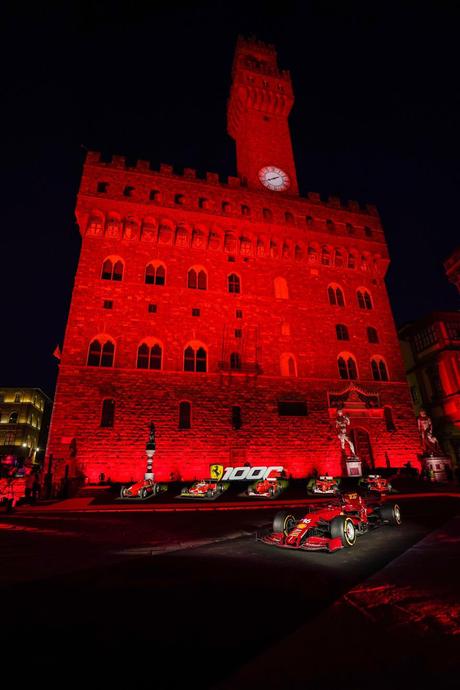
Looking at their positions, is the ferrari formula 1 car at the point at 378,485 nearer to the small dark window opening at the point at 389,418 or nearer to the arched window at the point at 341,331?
the small dark window opening at the point at 389,418

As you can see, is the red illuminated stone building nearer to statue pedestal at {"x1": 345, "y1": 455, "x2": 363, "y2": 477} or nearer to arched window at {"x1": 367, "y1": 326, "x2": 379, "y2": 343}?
arched window at {"x1": 367, "y1": 326, "x2": 379, "y2": 343}

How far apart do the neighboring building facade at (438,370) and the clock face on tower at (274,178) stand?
16.5m

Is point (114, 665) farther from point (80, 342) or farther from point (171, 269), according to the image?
point (171, 269)

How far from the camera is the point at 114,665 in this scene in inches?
102

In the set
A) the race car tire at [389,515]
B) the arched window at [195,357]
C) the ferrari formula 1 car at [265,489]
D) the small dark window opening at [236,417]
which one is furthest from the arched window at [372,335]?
the race car tire at [389,515]

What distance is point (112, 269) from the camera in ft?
69.8

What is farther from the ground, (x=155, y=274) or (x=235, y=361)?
(x=155, y=274)

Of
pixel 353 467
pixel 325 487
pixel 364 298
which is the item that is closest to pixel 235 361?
pixel 353 467

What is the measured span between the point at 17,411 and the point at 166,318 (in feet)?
131

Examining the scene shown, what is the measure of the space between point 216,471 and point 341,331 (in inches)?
501

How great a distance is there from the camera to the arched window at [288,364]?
2205cm

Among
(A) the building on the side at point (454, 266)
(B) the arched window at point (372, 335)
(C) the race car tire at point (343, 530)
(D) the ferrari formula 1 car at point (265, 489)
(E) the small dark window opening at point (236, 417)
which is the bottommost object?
(C) the race car tire at point (343, 530)

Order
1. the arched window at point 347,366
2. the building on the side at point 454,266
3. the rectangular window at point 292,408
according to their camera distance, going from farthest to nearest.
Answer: the arched window at point 347,366, the rectangular window at point 292,408, the building on the side at point 454,266

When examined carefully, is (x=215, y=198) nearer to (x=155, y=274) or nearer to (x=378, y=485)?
(x=155, y=274)
